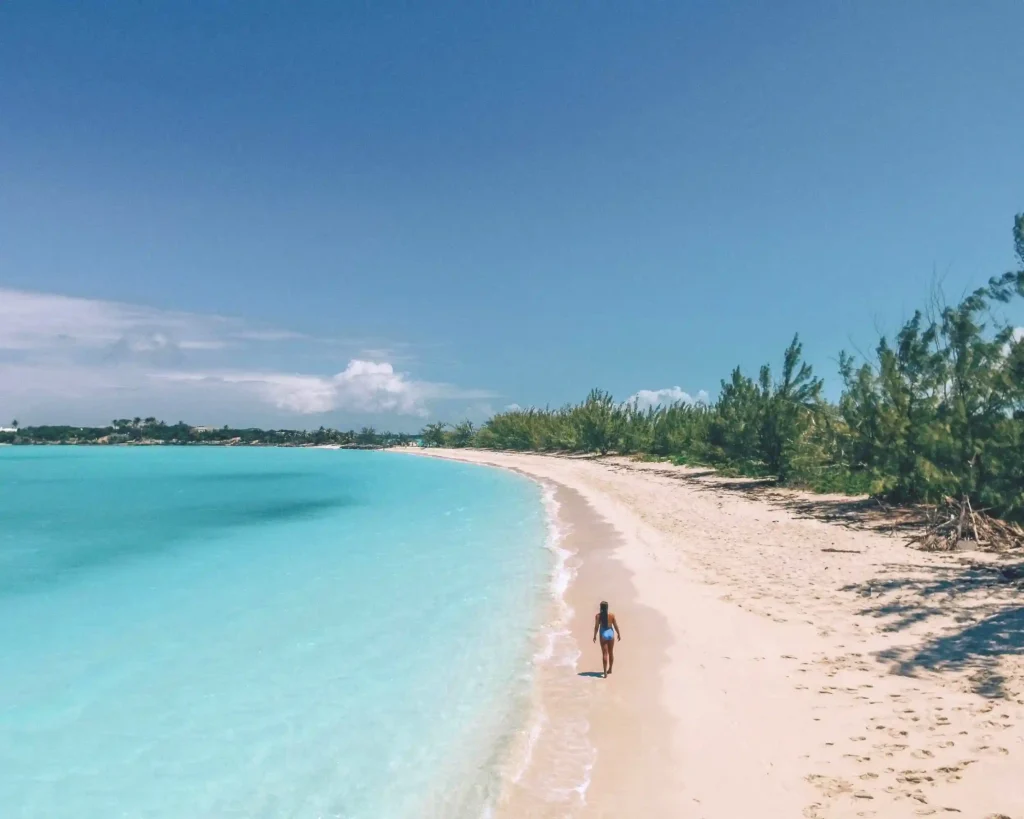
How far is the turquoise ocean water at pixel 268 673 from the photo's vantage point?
7035mm

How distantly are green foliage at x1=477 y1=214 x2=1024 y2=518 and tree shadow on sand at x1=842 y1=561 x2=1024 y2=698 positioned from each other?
3.36 metres

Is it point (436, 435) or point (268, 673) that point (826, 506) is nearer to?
point (268, 673)

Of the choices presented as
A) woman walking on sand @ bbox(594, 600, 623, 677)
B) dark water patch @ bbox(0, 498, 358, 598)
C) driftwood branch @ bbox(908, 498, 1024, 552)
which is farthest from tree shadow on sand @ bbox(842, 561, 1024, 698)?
dark water patch @ bbox(0, 498, 358, 598)

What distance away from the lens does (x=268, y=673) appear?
10.3 meters

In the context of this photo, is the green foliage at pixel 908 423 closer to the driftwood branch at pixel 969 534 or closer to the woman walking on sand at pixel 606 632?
the driftwood branch at pixel 969 534

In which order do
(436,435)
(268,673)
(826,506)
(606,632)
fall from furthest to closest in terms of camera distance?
1. (436,435)
2. (826,506)
3. (268,673)
4. (606,632)

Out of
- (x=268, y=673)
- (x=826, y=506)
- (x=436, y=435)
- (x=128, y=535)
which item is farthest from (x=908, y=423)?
(x=436, y=435)

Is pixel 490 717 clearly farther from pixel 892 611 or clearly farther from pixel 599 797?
pixel 892 611

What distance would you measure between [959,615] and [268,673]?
10638mm

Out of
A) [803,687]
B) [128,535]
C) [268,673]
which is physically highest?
[803,687]

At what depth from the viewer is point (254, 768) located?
741 cm

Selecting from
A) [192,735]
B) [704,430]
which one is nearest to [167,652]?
[192,735]

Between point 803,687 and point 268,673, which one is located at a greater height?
point 803,687

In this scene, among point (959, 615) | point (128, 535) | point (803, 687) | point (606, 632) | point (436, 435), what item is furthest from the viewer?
point (436, 435)
